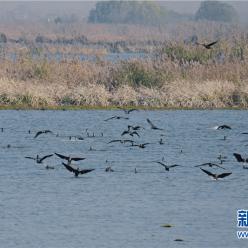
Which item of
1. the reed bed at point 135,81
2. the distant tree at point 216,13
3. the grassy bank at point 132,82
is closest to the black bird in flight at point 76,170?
the reed bed at point 135,81

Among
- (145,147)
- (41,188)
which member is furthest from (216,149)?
(41,188)

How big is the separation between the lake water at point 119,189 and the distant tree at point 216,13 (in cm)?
13714

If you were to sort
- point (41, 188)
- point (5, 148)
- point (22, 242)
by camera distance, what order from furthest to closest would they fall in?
point (5, 148) < point (41, 188) < point (22, 242)

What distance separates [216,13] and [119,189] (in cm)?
15806

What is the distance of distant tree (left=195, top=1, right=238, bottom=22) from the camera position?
7224 inches

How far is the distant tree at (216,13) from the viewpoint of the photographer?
602 ft

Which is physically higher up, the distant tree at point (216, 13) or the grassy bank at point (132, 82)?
the distant tree at point (216, 13)

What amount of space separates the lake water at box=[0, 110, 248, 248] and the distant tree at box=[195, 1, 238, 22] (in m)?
137

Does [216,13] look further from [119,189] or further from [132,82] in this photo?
[119,189]

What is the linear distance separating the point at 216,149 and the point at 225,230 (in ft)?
50.0

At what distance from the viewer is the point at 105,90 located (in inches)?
2058

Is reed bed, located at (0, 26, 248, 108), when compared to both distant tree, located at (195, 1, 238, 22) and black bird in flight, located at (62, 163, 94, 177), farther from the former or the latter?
distant tree, located at (195, 1, 238, 22)

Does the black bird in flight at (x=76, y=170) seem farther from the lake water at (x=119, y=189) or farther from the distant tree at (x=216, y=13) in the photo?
the distant tree at (x=216, y=13)

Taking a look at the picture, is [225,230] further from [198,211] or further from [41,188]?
[41,188]
